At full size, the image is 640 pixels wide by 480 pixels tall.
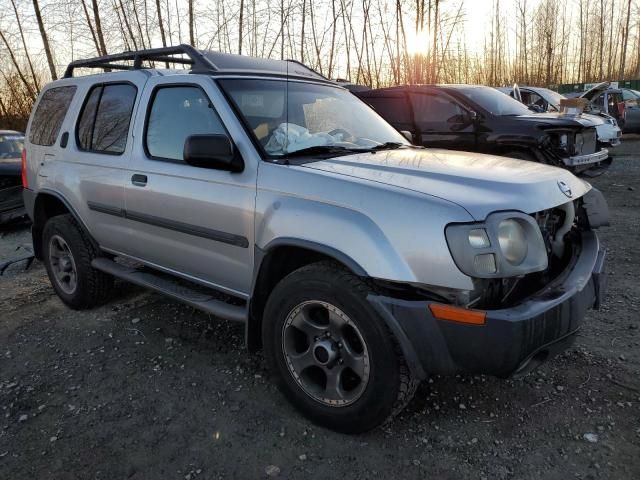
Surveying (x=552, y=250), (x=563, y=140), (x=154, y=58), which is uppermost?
(x=154, y=58)

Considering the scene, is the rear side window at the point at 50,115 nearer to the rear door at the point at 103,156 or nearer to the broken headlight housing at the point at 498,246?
the rear door at the point at 103,156

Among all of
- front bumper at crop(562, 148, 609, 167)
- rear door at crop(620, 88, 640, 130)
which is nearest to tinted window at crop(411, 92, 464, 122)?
front bumper at crop(562, 148, 609, 167)

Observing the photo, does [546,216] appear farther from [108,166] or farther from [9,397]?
[9,397]

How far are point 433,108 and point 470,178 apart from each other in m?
5.79

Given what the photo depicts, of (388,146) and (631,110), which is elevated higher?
(388,146)

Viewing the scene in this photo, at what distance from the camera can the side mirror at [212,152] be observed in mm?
2617

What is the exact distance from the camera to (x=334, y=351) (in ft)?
8.05

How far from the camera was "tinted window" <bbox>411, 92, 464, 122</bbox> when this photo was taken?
304 inches

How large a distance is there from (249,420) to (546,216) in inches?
72.5

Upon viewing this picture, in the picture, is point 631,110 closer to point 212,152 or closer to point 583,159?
point 583,159

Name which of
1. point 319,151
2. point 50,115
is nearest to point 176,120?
point 319,151

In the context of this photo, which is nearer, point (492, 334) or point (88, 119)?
point (492, 334)

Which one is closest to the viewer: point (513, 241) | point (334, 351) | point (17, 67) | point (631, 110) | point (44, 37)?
point (513, 241)

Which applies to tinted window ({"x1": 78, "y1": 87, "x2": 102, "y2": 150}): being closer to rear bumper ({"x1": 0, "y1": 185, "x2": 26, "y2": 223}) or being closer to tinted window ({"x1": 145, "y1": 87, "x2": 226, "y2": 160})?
tinted window ({"x1": 145, "y1": 87, "x2": 226, "y2": 160})
